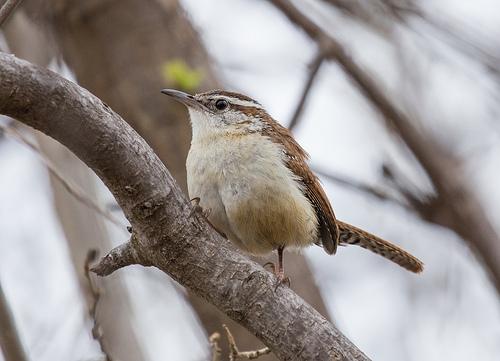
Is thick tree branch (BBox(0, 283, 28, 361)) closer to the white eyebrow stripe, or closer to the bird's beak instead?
the bird's beak

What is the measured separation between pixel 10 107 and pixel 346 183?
2.50 m

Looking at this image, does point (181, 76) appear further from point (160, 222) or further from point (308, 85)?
point (160, 222)

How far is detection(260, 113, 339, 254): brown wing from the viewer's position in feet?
14.8

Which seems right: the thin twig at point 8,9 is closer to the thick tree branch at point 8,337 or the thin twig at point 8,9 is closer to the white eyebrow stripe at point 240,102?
the thick tree branch at point 8,337

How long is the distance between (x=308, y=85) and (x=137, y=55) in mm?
1338

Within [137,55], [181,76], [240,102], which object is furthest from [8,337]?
[137,55]

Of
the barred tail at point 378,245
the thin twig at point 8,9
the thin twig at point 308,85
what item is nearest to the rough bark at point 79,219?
the thin twig at point 308,85

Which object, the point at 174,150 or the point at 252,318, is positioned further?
the point at 174,150

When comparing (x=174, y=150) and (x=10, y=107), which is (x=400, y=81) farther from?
(x=10, y=107)

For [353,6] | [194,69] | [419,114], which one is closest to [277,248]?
[194,69]

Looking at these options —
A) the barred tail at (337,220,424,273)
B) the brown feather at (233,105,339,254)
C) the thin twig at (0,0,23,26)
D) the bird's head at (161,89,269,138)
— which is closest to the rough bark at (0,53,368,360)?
the thin twig at (0,0,23,26)

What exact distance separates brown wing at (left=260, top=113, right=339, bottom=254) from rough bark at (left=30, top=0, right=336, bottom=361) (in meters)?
0.77

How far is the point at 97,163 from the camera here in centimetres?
265

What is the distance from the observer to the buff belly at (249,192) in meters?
4.09
